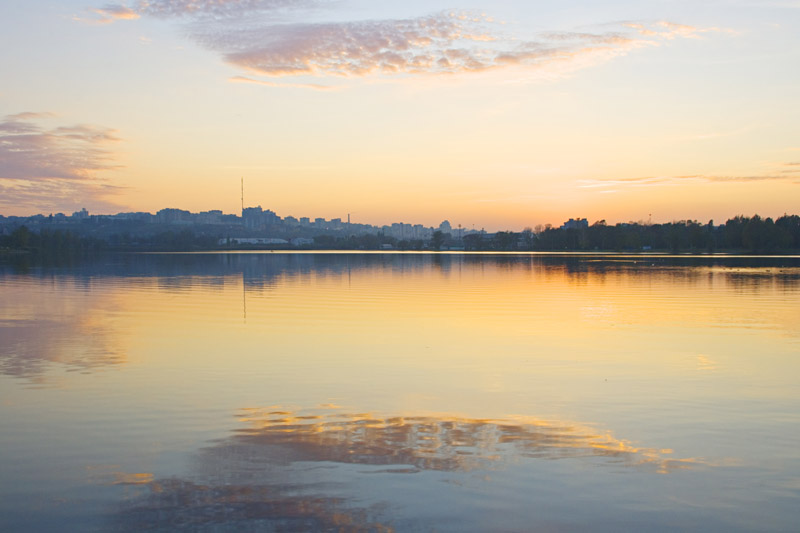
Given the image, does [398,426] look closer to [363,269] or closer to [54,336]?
[54,336]

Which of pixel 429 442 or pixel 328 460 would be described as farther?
pixel 429 442

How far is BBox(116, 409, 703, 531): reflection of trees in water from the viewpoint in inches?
265

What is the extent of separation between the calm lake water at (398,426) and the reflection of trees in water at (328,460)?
38 millimetres

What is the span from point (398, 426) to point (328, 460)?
1861mm

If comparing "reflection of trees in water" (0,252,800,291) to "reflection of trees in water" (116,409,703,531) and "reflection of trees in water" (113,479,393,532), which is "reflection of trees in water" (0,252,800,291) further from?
"reflection of trees in water" (113,479,393,532)

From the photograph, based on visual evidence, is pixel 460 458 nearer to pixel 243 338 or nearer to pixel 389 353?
pixel 389 353

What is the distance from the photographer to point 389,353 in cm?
1669

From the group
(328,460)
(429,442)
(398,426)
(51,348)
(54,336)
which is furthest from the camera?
(54,336)

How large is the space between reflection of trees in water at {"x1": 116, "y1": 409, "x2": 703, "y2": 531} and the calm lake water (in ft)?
0.12

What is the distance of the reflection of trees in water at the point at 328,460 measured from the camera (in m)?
→ 6.72

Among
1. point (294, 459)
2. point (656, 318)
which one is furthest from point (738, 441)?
point (656, 318)

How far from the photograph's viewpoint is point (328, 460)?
331 inches

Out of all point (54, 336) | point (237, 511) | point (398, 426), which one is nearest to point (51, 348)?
point (54, 336)

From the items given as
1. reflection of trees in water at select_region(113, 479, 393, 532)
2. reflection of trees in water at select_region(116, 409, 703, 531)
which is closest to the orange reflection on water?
reflection of trees in water at select_region(116, 409, 703, 531)
